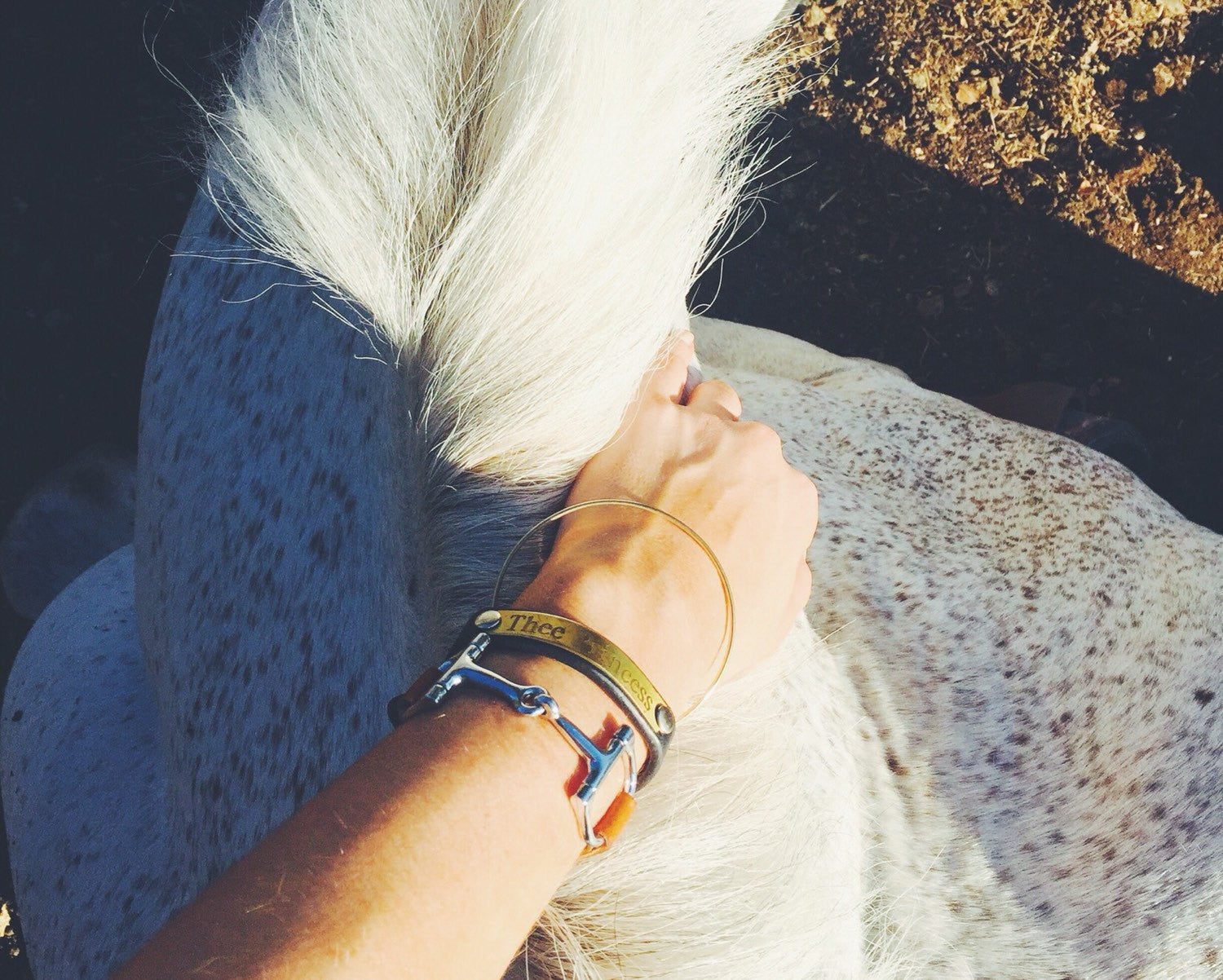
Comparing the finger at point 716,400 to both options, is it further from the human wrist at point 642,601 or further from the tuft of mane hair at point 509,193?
the human wrist at point 642,601

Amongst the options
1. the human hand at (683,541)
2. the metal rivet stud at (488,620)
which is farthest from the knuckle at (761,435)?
the metal rivet stud at (488,620)

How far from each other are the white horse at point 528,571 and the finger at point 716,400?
16 centimetres

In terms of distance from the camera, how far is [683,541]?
2.84ft

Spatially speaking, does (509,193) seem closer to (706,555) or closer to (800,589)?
(706,555)

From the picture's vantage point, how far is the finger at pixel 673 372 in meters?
0.98

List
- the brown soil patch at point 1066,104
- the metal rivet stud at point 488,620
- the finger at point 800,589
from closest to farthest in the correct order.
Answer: the metal rivet stud at point 488,620 → the finger at point 800,589 → the brown soil patch at point 1066,104

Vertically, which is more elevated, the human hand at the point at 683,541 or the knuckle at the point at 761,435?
the knuckle at the point at 761,435

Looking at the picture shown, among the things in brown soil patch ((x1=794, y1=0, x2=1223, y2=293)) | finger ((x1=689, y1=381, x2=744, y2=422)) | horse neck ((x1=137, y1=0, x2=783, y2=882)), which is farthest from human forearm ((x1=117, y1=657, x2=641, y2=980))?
brown soil patch ((x1=794, y1=0, x2=1223, y2=293))

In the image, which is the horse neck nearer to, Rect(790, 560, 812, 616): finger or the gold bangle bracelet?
the gold bangle bracelet

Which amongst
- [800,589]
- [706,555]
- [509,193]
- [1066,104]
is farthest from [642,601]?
[1066,104]

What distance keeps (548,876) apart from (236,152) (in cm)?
89

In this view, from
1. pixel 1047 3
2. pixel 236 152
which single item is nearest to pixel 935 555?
pixel 236 152

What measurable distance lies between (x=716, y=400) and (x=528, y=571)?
34cm

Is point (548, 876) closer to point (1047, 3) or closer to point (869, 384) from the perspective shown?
point (869, 384)
